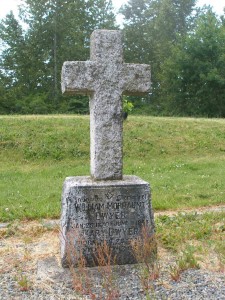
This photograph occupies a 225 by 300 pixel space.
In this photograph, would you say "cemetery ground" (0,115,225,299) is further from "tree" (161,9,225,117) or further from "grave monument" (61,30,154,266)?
"tree" (161,9,225,117)

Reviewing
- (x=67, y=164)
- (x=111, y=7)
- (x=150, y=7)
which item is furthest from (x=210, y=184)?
(x=150, y=7)

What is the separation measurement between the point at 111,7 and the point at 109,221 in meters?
37.9

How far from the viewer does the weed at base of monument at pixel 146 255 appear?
13.3ft

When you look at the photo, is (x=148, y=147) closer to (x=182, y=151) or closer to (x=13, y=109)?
(x=182, y=151)

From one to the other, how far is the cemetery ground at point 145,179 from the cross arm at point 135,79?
1.88 meters

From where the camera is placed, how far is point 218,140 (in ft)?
49.1

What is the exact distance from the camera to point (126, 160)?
41.2ft

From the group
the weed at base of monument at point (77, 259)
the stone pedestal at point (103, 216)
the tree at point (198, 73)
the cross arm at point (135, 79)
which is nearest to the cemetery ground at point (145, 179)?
the weed at base of monument at point (77, 259)

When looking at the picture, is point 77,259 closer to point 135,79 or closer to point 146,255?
point 146,255

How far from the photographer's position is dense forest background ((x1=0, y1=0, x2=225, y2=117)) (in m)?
30.9

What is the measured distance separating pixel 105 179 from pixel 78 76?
1214 mm

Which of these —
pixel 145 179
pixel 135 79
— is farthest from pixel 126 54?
pixel 135 79

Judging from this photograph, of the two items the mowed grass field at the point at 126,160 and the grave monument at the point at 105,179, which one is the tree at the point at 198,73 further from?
the grave monument at the point at 105,179

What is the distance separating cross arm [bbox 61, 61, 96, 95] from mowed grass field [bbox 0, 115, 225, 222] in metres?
2.86
